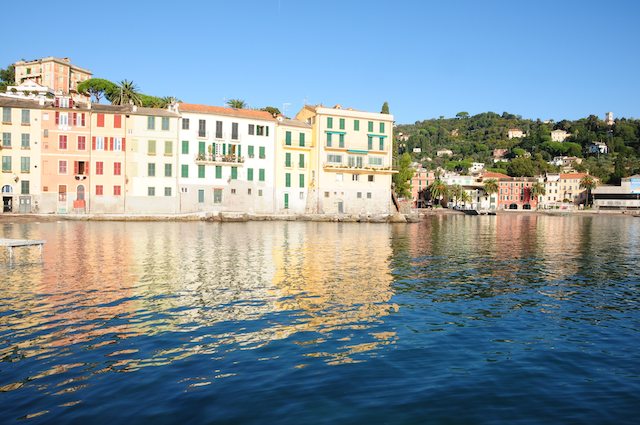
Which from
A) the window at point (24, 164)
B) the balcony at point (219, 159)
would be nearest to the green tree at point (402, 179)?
the balcony at point (219, 159)

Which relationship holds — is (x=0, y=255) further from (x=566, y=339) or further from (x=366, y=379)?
(x=566, y=339)

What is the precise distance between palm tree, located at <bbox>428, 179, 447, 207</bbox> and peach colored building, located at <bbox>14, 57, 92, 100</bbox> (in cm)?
9758

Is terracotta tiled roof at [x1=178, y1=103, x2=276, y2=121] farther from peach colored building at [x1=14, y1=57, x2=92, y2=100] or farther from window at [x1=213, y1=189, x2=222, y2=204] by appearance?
peach colored building at [x1=14, y1=57, x2=92, y2=100]

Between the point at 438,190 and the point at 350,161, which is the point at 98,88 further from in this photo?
the point at 438,190

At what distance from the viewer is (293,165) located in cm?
6694

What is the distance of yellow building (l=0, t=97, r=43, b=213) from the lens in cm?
5538

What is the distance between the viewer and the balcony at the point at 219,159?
60.8 metres

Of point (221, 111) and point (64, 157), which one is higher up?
point (221, 111)

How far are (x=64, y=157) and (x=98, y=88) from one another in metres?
43.5

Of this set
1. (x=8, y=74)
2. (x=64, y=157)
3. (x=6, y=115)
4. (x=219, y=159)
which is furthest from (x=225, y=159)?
(x=8, y=74)

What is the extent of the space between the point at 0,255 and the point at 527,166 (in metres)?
176

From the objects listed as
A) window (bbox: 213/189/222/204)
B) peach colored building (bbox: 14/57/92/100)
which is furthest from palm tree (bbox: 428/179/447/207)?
window (bbox: 213/189/222/204)

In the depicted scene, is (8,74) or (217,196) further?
(8,74)

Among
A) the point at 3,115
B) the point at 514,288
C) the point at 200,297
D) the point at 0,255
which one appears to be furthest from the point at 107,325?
the point at 3,115
